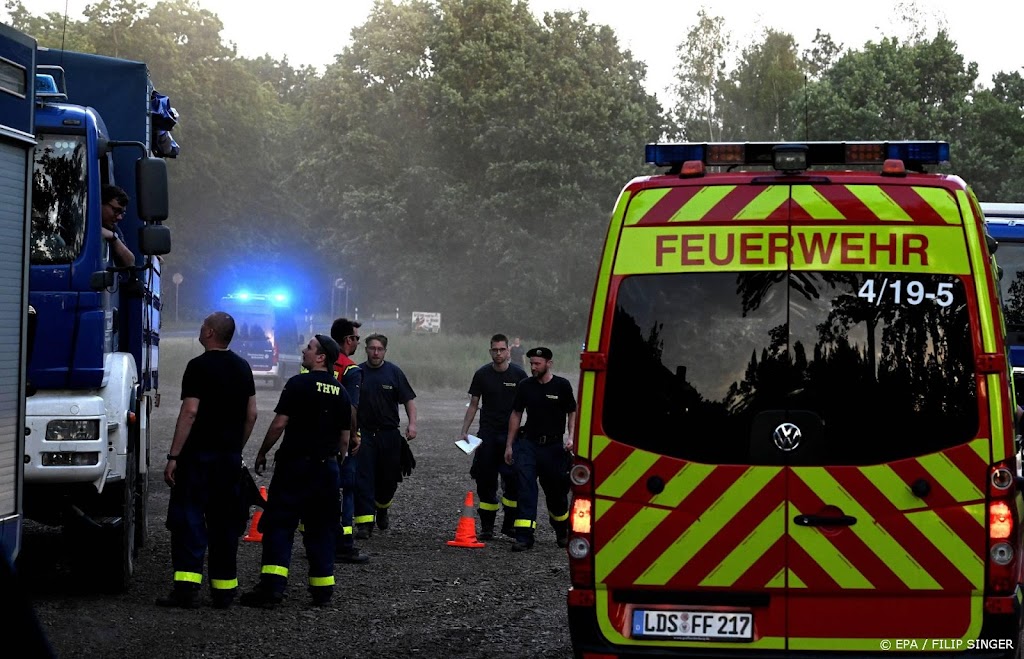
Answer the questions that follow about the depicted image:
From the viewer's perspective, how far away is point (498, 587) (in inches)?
419

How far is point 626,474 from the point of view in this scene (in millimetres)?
6043

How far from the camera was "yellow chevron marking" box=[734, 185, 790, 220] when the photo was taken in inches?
238

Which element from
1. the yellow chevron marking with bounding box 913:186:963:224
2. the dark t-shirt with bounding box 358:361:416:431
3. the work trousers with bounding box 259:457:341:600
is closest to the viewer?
the yellow chevron marking with bounding box 913:186:963:224

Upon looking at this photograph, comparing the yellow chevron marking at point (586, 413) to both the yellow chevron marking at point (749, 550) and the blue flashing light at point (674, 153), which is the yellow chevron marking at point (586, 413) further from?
the blue flashing light at point (674, 153)

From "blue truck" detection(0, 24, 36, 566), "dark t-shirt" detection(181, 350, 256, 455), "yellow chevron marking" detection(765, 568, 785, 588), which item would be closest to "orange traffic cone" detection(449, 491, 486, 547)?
"dark t-shirt" detection(181, 350, 256, 455)

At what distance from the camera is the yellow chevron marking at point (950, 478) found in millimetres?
5801

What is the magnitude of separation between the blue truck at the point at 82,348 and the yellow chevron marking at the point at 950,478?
4.91 meters

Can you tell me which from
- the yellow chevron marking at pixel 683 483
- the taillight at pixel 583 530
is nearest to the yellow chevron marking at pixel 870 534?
the yellow chevron marking at pixel 683 483

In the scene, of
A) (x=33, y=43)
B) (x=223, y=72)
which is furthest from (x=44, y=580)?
(x=223, y=72)

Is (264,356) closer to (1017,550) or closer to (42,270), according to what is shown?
(42,270)

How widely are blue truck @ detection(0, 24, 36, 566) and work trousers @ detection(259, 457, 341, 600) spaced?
4.29 metres

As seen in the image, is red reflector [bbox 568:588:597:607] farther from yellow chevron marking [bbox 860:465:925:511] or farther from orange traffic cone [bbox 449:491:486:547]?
orange traffic cone [bbox 449:491:486:547]

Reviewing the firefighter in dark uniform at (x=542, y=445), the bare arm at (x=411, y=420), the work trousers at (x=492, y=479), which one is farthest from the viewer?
the work trousers at (x=492, y=479)

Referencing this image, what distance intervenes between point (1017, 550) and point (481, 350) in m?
43.5
